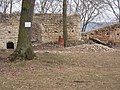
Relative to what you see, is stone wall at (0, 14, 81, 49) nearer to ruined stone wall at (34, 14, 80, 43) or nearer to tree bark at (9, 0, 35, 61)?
ruined stone wall at (34, 14, 80, 43)

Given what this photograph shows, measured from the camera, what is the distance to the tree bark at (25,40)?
12547 millimetres

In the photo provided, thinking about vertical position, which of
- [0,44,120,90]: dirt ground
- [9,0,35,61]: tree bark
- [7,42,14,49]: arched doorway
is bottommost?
[0,44,120,90]: dirt ground

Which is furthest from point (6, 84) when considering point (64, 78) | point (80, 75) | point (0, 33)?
point (0, 33)

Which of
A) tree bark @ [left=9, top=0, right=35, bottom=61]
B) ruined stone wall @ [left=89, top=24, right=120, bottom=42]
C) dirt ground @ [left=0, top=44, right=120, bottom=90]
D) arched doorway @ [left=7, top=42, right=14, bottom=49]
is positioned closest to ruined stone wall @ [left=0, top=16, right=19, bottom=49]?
arched doorway @ [left=7, top=42, right=14, bottom=49]

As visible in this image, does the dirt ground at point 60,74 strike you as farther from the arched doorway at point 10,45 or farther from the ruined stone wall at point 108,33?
the ruined stone wall at point 108,33

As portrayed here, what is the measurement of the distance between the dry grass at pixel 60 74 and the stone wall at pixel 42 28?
1051 cm

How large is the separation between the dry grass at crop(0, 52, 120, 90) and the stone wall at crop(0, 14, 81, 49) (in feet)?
34.5

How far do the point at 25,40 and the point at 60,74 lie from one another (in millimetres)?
2947

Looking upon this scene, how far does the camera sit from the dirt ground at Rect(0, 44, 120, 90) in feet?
27.7

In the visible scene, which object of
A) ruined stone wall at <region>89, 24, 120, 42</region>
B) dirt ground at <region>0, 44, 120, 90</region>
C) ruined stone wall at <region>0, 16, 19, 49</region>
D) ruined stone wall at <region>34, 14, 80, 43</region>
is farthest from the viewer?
ruined stone wall at <region>89, 24, 120, 42</region>

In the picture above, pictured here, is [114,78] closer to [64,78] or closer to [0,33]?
[64,78]

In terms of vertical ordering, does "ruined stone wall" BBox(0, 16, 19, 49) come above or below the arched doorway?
above

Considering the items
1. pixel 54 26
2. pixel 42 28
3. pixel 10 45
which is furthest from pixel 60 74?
pixel 54 26

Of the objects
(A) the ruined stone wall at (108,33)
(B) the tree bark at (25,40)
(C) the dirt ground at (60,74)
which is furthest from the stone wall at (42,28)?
(B) the tree bark at (25,40)
